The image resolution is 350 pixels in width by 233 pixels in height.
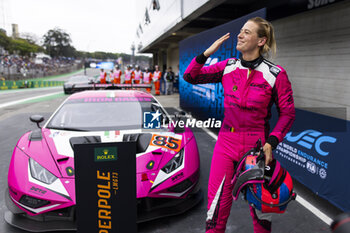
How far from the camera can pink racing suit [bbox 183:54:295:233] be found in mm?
1847

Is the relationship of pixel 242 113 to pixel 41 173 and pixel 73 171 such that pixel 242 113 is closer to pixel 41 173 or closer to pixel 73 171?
pixel 73 171

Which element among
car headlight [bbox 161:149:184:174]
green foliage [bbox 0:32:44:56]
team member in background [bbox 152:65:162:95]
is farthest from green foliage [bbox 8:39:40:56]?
car headlight [bbox 161:149:184:174]

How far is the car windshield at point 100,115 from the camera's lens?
346 centimetres

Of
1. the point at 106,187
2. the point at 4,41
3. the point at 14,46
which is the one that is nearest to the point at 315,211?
the point at 106,187

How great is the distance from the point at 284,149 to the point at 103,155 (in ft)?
9.61

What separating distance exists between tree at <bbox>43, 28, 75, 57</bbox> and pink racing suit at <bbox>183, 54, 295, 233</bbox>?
379ft

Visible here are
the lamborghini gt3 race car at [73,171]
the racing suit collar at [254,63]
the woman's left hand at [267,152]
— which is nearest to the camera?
the woman's left hand at [267,152]

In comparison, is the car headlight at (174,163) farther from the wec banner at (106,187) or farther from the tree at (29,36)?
the tree at (29,36)

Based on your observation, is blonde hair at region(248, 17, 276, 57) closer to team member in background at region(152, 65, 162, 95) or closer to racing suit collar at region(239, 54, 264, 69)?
racing suit collar at region(239, 54, 264, 69)

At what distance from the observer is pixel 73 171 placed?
2.58m

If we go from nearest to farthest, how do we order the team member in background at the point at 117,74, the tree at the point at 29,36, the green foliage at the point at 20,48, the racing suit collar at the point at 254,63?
the racing suit collar at the point at 254,63 < the team member in background at the point at 117,74 < the green foliage at the point at 20,48 < the tree at the point at 29,36

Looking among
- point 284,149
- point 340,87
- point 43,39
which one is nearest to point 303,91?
point 340,87

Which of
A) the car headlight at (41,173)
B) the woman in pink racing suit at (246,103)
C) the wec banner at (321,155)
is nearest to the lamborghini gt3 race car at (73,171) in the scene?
the car headlight at (41,173)

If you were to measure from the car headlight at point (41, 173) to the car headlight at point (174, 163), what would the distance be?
1.05 m
